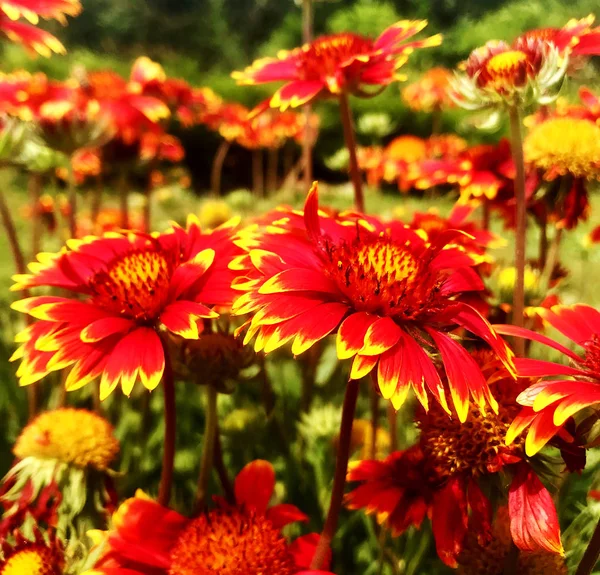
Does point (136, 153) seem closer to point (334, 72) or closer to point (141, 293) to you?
point (334, 72)

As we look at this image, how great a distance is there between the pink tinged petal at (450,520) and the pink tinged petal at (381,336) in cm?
14

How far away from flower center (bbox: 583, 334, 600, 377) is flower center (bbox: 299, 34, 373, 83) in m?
0.42

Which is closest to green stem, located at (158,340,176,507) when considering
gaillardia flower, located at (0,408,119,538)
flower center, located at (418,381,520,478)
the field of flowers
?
the field of flowers

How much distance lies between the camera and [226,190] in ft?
16.2

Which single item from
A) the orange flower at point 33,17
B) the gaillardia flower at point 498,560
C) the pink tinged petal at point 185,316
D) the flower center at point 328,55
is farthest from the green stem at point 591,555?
the orange flower at point 33,17

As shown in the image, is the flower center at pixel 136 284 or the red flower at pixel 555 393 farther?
the flower center at pixel 136 284

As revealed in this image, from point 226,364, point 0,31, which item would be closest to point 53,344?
point 226,364

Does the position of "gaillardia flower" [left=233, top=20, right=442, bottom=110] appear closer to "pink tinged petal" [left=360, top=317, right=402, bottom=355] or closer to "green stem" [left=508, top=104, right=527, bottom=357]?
"green stem" [left=508, top=104, right=527, bottom=357]

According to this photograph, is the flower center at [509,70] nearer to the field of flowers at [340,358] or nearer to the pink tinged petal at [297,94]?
the field of flowers at [340,358]

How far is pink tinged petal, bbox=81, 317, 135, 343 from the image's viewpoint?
1.58 feet

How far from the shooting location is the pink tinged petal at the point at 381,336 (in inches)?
16.1

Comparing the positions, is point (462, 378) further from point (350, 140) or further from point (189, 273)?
point (350, 140)

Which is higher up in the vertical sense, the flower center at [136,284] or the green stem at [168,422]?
the flower center at [136,284]

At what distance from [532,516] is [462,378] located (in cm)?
11
